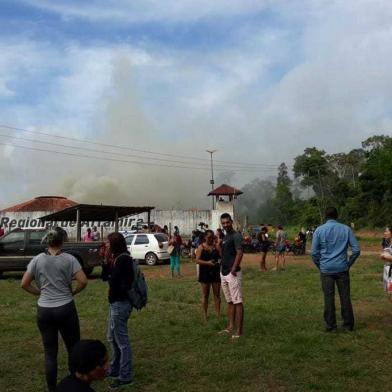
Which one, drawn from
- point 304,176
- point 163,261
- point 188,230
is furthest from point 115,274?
point 304,176

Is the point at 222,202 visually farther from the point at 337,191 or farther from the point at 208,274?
the point at 208,274

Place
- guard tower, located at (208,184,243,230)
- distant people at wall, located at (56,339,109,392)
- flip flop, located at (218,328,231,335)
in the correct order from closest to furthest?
distant people at wall, located at (56,339,109,392) < flip flop, located at (218,328,231,335) < guard tower, located at (208,184,243,230)

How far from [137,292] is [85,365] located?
281 cm

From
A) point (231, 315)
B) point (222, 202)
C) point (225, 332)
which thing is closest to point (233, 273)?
point (231, 315)

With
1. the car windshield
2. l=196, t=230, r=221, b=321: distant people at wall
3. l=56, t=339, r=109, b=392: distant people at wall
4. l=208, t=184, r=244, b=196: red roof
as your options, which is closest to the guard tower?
l=208, t=184, r=244, b=196: red roof

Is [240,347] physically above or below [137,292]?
below

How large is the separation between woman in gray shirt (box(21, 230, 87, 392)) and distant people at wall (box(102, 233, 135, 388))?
0.47 meters

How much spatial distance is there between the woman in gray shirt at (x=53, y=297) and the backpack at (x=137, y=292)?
2.09 feet

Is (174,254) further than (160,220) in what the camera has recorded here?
No

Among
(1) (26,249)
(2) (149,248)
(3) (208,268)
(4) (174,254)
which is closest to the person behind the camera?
(3) (208,268)

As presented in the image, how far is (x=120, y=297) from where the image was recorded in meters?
5.85

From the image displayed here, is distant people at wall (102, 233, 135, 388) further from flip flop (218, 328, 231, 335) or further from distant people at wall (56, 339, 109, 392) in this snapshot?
distant people at wall (56, 339, 109, 392)

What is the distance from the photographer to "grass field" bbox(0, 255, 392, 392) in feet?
19.6

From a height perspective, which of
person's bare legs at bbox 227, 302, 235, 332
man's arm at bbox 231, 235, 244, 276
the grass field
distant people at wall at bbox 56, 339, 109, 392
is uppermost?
man's arm at bbox 231, 235, 244, 276
